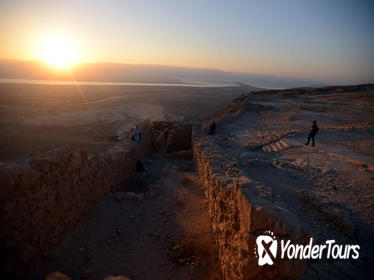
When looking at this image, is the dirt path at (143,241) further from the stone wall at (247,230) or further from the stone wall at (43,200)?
the stone wall at (247,230)

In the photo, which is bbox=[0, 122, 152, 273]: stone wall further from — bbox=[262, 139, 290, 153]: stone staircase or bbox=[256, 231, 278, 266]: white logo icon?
bbox=[262, 139, 290, 153]: stone staircase

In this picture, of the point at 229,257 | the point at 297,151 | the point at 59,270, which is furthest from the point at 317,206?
the point at 59,270

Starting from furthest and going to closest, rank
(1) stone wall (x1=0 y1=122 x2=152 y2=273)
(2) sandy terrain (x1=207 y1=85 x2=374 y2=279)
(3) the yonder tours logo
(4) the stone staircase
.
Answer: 1. (4) the stone staircase
2. (2) sandy terrain (x1=207 y1=85 x2=374 y2=279)
3. (1) stone wall (x1=0 y1=122 x2=152 y2=273)
4. (3) the yonder tours logo

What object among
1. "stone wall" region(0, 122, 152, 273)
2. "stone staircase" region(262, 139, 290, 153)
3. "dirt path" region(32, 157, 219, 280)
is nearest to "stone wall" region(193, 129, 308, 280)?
"dirt path" region(32, 157, 219, 280)

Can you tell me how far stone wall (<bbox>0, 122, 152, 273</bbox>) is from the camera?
331cm

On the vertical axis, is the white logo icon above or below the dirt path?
above

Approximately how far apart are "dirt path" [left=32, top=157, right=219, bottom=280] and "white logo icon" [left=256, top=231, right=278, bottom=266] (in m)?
1.62

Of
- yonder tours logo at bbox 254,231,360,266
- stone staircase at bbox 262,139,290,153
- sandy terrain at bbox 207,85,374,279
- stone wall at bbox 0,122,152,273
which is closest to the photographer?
yonder tours logo at bbox 254,231,360,266

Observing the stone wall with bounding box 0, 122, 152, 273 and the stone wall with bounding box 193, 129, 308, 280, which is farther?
the stone wall with bounding box 0, 122, 152, 273

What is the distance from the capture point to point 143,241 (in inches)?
200

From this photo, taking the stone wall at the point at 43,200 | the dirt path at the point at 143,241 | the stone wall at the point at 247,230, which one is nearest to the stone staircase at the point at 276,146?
the dirt path at the point at 143,241

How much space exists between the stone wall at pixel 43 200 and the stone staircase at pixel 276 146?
7.41 metres

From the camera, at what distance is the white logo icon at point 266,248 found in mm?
2768

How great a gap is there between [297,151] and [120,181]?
7.54 metres
